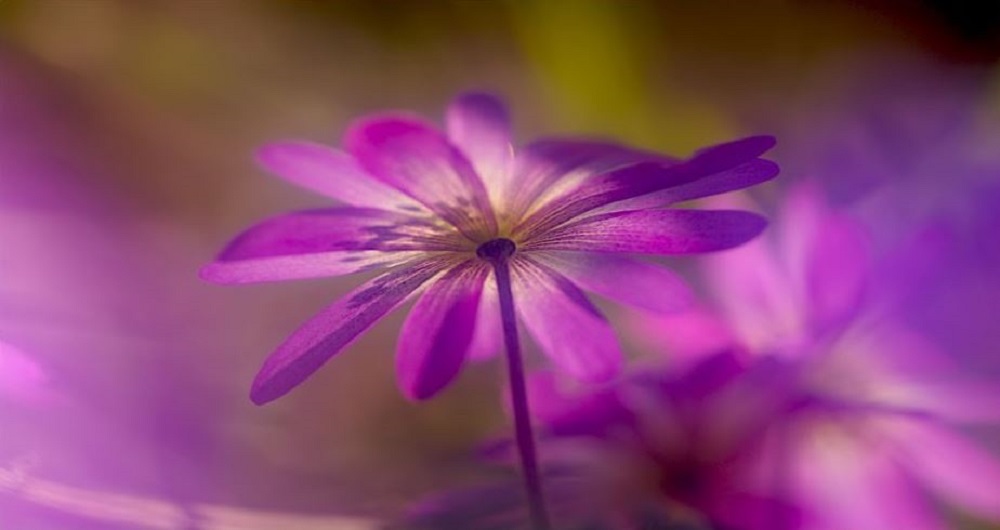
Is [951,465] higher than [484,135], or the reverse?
[484,135]

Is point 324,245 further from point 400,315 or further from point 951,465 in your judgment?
point 951,465

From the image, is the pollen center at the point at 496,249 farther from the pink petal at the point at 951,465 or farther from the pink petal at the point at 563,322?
the pink petal at the point at 951,465

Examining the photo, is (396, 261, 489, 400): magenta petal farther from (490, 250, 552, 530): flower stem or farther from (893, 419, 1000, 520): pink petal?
(893, 419, 1000, 520): pink petal

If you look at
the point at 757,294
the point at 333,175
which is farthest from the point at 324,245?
the point at 757,294

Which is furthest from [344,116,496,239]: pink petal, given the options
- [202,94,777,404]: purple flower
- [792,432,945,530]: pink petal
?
[792,432,945,530]: pink petal
